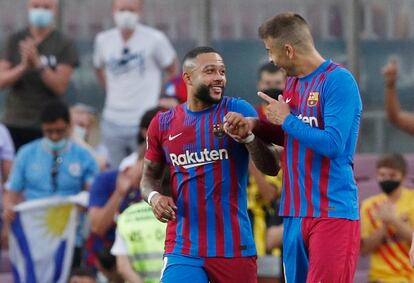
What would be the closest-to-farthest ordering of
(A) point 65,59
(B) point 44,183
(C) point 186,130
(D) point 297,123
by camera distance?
1. (D) point 297,123
2. (C) point 186,130
3. (B) point 44,183
4. (A) point 65,59

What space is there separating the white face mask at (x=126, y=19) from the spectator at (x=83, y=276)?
2.90 m

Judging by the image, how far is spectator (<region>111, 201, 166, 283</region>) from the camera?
9500mm

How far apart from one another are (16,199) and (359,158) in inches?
125

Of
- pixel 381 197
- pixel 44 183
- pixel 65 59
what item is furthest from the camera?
pixel 65 59

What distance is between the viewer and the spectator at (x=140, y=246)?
9500 millimetres

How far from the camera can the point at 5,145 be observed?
475 inches

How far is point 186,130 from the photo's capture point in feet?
25.5

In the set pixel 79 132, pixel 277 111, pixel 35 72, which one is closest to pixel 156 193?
pixel 277 111

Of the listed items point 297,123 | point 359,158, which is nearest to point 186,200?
point 297,123

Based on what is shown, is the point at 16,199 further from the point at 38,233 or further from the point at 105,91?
the point at 105,91

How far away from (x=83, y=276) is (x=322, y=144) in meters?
4.01

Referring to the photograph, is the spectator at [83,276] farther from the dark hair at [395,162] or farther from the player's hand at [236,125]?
the player's hand at [236,125]

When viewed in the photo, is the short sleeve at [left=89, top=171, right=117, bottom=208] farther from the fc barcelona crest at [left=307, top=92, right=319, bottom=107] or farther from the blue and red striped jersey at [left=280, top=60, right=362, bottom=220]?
the fc barcelona crest at [left=307, top=92, right=319, bottom=107]

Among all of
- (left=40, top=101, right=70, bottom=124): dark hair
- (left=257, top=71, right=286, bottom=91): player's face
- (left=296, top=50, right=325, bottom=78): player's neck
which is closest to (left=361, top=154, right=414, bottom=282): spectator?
(left=257, top=71, right=286, bottom=91): player's face
